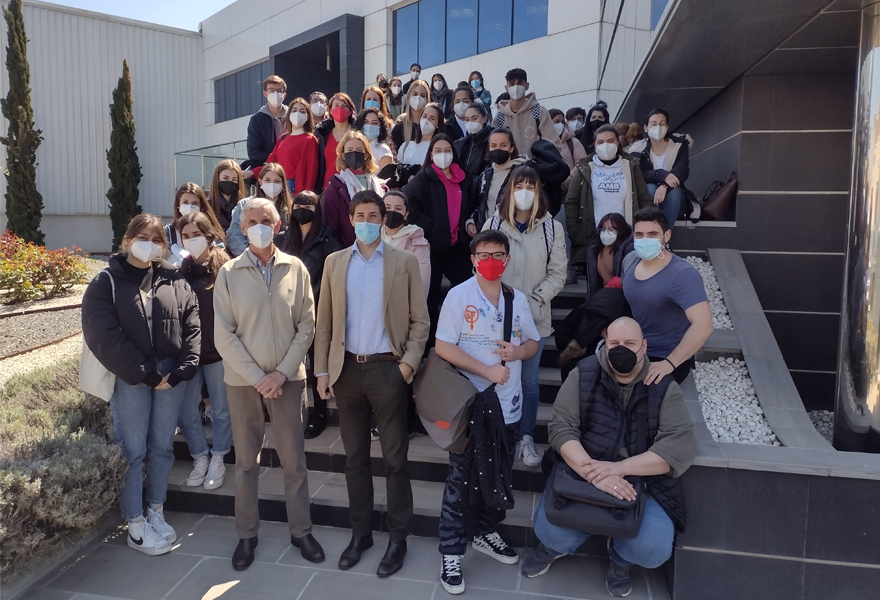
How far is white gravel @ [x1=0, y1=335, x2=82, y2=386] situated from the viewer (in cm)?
699

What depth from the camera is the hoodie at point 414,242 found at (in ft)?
14.2

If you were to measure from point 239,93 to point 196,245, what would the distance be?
793 inches

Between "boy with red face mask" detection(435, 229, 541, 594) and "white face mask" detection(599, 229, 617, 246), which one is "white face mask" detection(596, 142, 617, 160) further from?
"boy with red face mask" detection(435, 229, 541, 594)

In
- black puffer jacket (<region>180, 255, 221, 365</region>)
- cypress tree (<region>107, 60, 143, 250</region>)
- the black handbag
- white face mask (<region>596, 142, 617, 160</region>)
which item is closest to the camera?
the black handbag

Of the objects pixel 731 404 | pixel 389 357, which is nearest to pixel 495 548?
pixel 389 357

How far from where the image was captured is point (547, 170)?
16.9 feet

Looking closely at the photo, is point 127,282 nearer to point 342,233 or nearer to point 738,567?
point 342,233

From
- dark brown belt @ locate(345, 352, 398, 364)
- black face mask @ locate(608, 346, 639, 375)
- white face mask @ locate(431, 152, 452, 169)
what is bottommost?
dark brown belt @ locate(345, 352, 398, 364)

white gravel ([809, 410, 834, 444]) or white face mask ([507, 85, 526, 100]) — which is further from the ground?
white face mask ([507, 85, 526, 100])

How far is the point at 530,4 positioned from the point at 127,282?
12216 millimetres

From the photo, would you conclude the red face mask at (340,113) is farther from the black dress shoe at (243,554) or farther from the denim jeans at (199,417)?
the black dress shoe at (243,554)

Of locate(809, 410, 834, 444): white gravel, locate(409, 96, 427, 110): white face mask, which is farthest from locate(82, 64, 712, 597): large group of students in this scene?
locate(809, 410, 834, 444): white gravel

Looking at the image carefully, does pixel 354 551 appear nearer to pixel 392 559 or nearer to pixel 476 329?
pixel 392 559

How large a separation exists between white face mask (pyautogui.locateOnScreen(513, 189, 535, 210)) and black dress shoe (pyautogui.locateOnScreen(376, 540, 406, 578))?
7.79 feet
